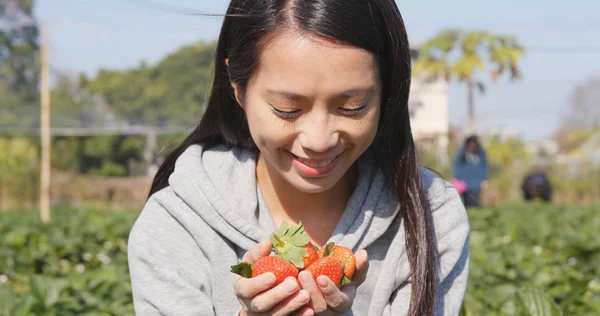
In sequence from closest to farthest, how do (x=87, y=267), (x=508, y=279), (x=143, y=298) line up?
1. (x=143, y=298)
2. (x=508, y=279)
3. (x=87, y=267)

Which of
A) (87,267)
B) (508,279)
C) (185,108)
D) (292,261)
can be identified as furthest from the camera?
(185,108)

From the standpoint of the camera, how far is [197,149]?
238cm

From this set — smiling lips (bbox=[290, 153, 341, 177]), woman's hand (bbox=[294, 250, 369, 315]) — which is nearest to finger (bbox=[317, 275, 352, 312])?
woman's hand (bbox=[294, 250, 369, 315])

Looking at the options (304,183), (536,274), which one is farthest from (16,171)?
(304,183)

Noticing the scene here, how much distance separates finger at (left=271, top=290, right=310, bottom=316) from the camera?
5.77 feet

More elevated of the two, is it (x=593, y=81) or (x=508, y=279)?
(x=508, y=279)

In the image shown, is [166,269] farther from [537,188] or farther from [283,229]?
[537,188]

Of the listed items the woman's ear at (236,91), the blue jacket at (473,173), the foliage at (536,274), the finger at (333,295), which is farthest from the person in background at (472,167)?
the finger at (333,295)

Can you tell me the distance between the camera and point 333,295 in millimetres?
1768

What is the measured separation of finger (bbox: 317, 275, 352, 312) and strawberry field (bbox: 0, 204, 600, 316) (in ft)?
3.81

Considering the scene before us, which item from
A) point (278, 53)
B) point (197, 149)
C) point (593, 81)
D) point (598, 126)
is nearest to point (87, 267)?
point (197, 149)

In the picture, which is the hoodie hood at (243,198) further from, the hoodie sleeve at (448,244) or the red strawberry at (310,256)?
the red strawberry at (310,256)

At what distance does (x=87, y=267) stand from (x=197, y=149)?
14.0ft

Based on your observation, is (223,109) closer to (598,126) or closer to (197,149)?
(197,149)
